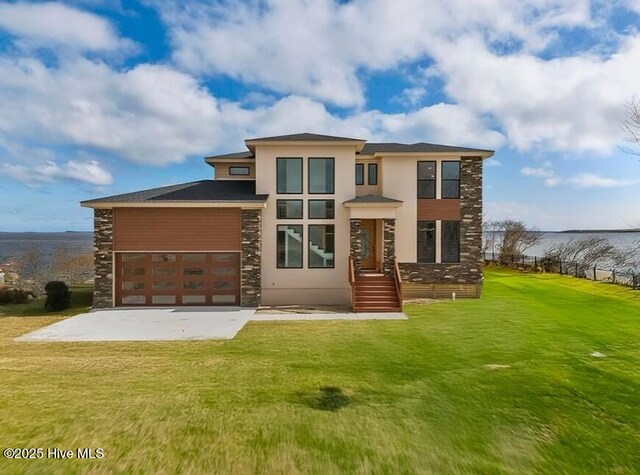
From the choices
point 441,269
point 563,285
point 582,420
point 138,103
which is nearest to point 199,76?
point 138,103

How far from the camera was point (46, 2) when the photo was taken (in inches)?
422

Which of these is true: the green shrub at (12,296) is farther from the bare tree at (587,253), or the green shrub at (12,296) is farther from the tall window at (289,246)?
the bare tree at (587,253)

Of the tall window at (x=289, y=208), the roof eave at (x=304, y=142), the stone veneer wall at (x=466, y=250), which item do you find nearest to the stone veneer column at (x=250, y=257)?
the tall window at (x=289, y=208)

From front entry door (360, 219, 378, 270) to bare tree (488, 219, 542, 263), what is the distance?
59.7 ft

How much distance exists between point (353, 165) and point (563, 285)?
1376 centimetres

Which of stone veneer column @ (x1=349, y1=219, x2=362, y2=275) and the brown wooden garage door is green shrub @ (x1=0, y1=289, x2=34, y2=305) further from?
stone veneer column @ (x1=349, y1=219, x2=362, y2=275)

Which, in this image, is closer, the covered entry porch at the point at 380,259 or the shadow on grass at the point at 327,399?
the shadow on grass at the point at 327,399

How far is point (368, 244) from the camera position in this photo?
15914 millimetres

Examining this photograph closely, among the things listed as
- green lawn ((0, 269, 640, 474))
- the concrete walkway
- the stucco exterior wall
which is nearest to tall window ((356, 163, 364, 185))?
the stucco exterior wall

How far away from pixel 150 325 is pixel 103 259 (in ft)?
14.5

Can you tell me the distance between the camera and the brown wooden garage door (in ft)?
44.9

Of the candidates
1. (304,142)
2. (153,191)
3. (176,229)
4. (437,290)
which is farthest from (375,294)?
(153,191)

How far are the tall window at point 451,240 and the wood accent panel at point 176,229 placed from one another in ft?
28.9

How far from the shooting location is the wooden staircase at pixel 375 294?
13.1 meters
